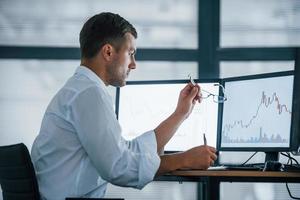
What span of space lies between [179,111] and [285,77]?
544 mm

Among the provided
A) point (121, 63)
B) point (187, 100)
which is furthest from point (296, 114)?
point (121, 63)

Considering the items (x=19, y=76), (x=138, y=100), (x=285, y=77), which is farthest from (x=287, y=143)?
(x=19, y=76)

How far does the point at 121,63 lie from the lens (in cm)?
181

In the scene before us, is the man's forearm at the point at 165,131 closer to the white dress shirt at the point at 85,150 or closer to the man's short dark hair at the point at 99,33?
the white dress shirt at the point at 85,150

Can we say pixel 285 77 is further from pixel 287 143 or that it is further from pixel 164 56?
pixel 164 56

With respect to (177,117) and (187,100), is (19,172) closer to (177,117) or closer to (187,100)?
(177,117)

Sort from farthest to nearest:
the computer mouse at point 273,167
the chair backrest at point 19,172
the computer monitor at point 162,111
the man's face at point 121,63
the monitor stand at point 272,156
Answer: the computer monitor at point 162,111 → the monitor stand at point 272,156 → the computer mouse at point 273,167 → the man's face at point 121,63 → the chair backrest at point 19,172

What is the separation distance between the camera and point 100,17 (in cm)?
175

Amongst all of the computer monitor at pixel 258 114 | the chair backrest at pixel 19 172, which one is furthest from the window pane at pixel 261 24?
the chair backrest at pixel 19 172

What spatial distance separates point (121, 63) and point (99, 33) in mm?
143

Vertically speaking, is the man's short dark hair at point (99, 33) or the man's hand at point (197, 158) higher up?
the man's short dark hair at point (99, 33)

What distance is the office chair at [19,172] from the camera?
1.43 metres

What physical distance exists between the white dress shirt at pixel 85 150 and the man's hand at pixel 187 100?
15.5 inches

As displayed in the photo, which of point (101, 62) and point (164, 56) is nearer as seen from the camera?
point (101, 62)
